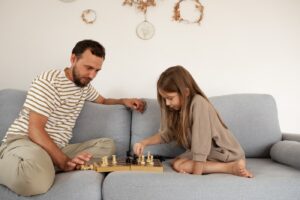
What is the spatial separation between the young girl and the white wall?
769 mm

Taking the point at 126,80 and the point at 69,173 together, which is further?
the point at 126,80

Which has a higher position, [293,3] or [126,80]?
[293,3]

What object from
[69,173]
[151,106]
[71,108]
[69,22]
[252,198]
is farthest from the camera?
[69,22]

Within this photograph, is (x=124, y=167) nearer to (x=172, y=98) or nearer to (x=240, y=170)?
(x=172, y=98)

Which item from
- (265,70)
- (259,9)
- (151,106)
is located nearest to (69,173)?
(151,106)

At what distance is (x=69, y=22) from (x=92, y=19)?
0.59 ft

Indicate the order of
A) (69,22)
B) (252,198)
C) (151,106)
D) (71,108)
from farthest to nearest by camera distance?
(69,22) < (151,106) < (71,108) < (252,198)

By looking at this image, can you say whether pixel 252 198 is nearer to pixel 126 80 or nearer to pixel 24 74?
pixel 126 80

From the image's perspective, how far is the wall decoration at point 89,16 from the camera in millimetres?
2275

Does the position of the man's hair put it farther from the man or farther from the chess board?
the chess board

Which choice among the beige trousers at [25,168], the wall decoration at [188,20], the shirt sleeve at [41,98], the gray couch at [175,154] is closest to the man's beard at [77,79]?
the shirt sleeve at [41,98]

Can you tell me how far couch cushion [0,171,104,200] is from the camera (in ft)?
3.96

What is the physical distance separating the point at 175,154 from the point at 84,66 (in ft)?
2.61

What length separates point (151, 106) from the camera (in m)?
1.96
